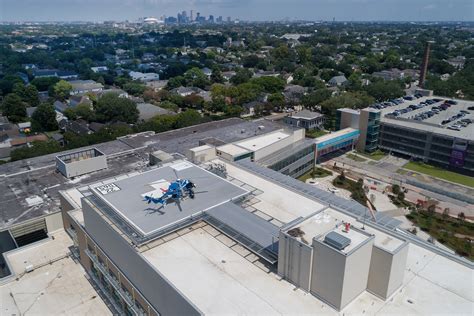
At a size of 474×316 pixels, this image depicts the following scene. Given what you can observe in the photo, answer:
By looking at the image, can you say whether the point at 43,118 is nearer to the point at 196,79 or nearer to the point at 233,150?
the point at 196,79

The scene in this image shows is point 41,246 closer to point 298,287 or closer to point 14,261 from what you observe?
point 14,261

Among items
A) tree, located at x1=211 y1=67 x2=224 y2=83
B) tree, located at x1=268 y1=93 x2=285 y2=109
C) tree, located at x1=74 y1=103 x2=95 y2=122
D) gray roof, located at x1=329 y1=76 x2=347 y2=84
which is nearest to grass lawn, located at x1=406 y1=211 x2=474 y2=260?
tree, located at x1=268 y1=93 x2=285 y2=109

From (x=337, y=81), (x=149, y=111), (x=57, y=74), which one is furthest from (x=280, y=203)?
(x=57, y=74)

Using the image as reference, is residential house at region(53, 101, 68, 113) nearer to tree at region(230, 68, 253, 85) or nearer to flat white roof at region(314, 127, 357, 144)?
tree at region(230, 68, 253, 85)

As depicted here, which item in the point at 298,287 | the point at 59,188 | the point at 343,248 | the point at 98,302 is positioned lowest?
the point at 98,302

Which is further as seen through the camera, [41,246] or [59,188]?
[59,188]

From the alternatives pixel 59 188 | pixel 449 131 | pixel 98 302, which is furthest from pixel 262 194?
pixel 449 131
